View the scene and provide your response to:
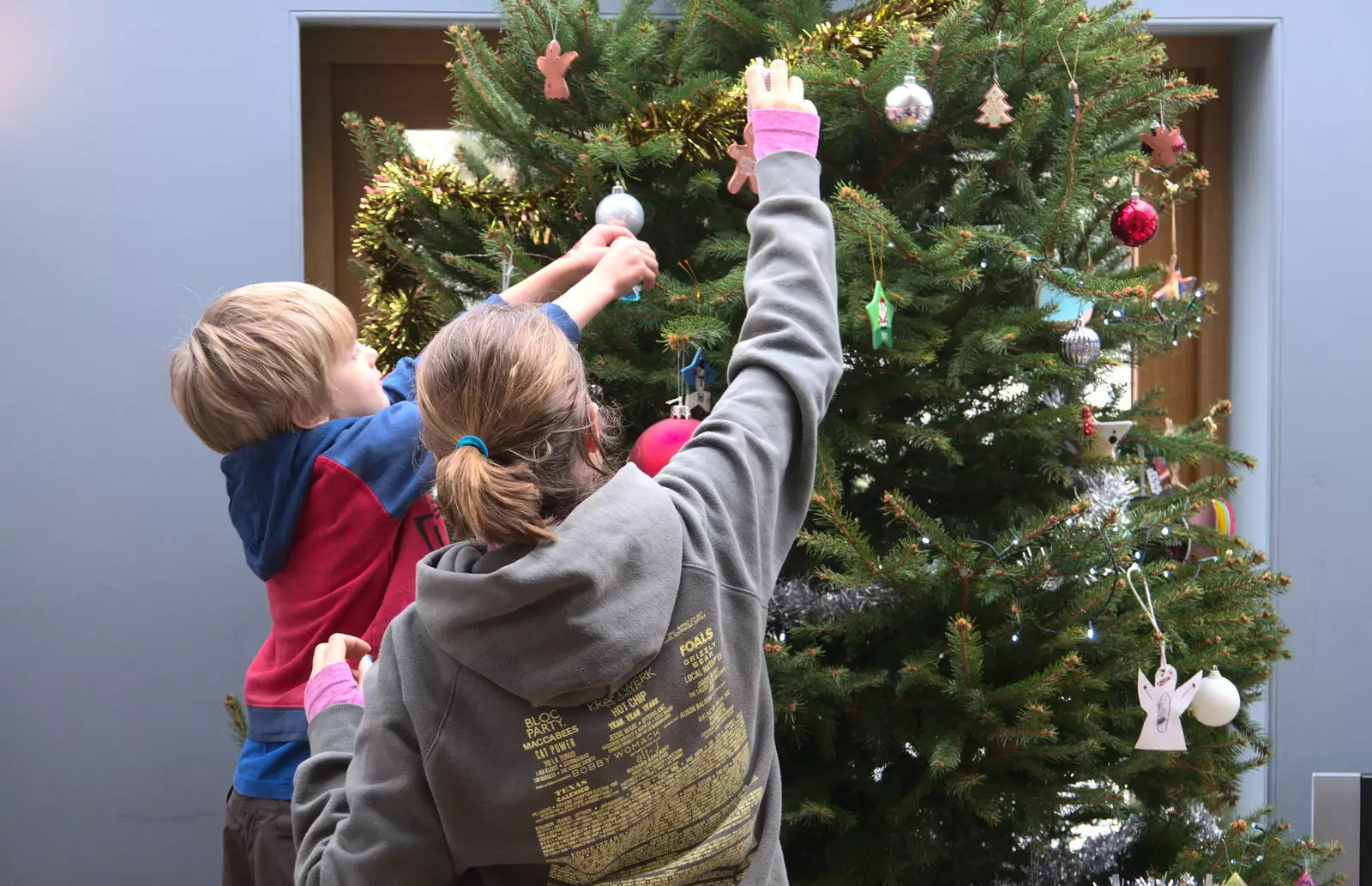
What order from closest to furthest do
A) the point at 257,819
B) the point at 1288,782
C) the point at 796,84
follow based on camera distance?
the point at 796,84 < the point at 257,819 < the point at 1288,782

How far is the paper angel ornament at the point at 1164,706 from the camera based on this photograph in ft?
4.52

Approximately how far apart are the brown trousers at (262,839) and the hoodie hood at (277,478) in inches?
11.2

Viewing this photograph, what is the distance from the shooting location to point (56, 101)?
227 cm

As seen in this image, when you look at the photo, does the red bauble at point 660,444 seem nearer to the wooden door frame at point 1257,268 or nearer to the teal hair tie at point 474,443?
the teal hair tie at point 474,443

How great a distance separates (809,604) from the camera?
1.65m

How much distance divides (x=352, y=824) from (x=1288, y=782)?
226cm

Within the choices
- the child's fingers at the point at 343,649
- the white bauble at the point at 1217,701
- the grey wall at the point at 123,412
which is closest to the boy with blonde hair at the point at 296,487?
the child's fingers at the point at 343,649

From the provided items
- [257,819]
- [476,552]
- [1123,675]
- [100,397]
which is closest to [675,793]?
[476,552]

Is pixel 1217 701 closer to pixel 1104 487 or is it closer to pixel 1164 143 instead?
pixel 1104 487

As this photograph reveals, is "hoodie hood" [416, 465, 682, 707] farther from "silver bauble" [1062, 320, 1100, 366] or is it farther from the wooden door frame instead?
the wooden door frame

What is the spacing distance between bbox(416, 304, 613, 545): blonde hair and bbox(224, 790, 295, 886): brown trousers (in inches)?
23.7

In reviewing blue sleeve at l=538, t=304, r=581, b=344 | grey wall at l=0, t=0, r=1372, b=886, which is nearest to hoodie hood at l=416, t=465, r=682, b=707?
blue sleeve at l=538, t=304, r=581, b=344

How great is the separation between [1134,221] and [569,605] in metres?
1.10

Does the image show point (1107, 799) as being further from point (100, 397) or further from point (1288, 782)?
point (100, 397)
